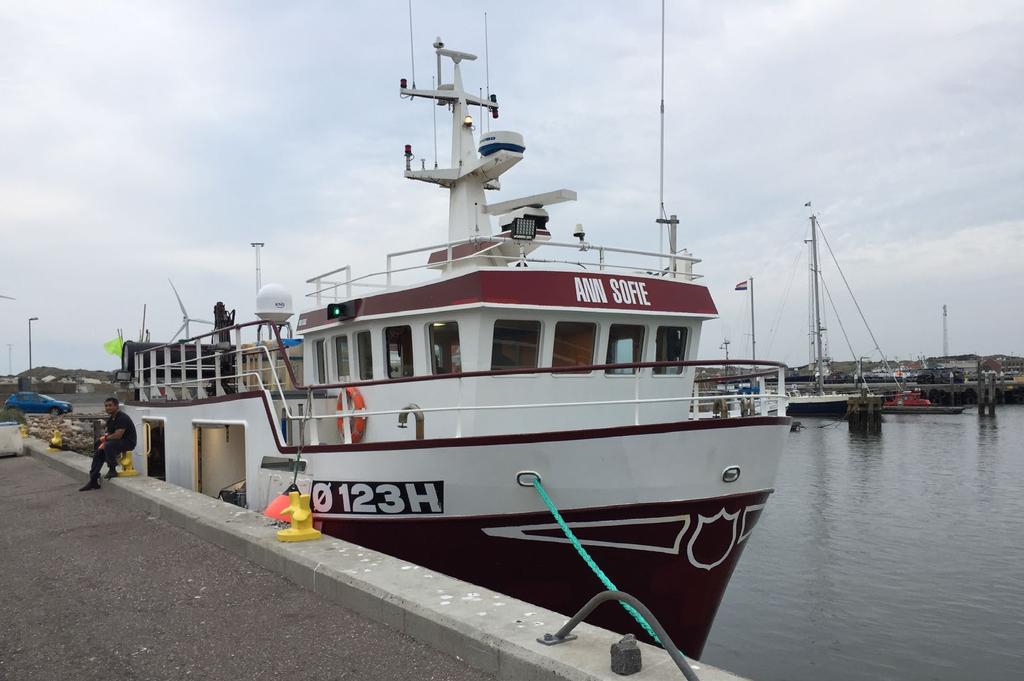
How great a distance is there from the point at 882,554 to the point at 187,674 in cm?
1562

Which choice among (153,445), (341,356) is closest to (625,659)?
(341,356)

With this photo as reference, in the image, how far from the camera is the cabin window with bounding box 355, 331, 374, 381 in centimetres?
937

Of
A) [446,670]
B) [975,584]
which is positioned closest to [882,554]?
[975,584]

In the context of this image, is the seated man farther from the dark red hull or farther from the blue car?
the blue car

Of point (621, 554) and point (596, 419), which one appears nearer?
point (621, 554)

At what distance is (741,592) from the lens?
13.5m

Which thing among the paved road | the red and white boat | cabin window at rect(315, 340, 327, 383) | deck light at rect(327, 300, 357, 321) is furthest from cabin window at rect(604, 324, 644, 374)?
the paved road

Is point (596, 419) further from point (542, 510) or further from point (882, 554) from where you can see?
point (882, 554)

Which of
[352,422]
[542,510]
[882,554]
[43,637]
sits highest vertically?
[352,422]

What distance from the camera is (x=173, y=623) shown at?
5.36 m

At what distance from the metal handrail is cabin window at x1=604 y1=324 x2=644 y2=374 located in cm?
468

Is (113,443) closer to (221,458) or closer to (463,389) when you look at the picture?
(221,458)

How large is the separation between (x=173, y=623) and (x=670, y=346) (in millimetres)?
5995

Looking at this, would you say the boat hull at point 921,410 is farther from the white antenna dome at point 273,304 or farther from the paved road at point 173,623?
the paved road at point 173,623
